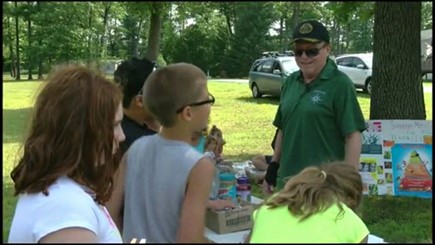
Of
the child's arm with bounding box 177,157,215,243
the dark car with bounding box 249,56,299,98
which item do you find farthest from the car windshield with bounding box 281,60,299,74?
the child's arm with bounding box 177,157,215,243

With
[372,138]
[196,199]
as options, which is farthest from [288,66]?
[196,199]

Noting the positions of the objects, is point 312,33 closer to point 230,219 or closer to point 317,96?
point 317,96

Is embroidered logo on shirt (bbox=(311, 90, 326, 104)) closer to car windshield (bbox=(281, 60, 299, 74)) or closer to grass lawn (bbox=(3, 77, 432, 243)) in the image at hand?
Answer: grass lawn (bbox=(3, 77, 432, 243))

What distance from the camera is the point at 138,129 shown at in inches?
102

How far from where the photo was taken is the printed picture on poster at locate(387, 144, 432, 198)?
529cm

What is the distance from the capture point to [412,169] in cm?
535

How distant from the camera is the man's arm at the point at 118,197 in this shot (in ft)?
6.57

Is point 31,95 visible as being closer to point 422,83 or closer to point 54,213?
point 54,213

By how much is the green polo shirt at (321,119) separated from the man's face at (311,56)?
0.04 meters

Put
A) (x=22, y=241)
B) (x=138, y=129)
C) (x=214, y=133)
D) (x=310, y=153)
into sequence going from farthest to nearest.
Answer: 1. (x=214, y=133)
2. (x=310, y=153)
3. (x=138, y=129)
4. (x=22, y=241)

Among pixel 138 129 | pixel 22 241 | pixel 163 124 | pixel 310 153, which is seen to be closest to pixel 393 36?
pixel 310 153

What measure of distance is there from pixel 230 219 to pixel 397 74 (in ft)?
10.6

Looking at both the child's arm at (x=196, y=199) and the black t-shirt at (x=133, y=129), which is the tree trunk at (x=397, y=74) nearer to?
the black t-shirt at (x=133, y=129)

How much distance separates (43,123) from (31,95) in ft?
0.98
